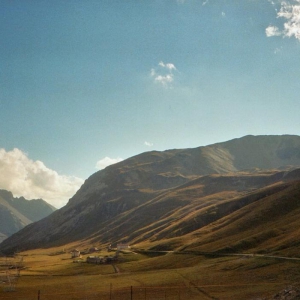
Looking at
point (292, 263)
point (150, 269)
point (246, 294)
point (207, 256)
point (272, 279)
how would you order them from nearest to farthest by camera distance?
point (246, 294) → point (272, 279) → point (292, 263) → point (150, 269) → point (207, 256)

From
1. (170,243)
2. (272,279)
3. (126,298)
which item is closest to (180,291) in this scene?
(126,298)

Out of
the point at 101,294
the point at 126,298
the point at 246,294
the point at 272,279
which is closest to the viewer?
the point at 246,294

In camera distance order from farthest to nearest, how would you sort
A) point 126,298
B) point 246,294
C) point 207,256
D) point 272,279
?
point 207,256 → point 272,279 → point 126,298 → point 246,294

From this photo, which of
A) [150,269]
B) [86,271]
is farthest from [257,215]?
[86,271]

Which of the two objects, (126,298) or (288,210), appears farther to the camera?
(288,210)

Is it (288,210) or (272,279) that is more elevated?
(288,210)

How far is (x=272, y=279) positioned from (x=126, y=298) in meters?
35.2

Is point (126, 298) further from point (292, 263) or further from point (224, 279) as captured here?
point (292, 263)

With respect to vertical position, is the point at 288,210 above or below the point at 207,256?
above

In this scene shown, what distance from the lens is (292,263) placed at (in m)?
94.6

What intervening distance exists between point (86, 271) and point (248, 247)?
60.9 meters

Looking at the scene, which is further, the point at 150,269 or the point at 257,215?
the point at 257,215

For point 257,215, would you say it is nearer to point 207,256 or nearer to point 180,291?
point 207,256

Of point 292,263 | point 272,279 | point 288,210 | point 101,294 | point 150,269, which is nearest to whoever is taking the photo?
point 101,294
